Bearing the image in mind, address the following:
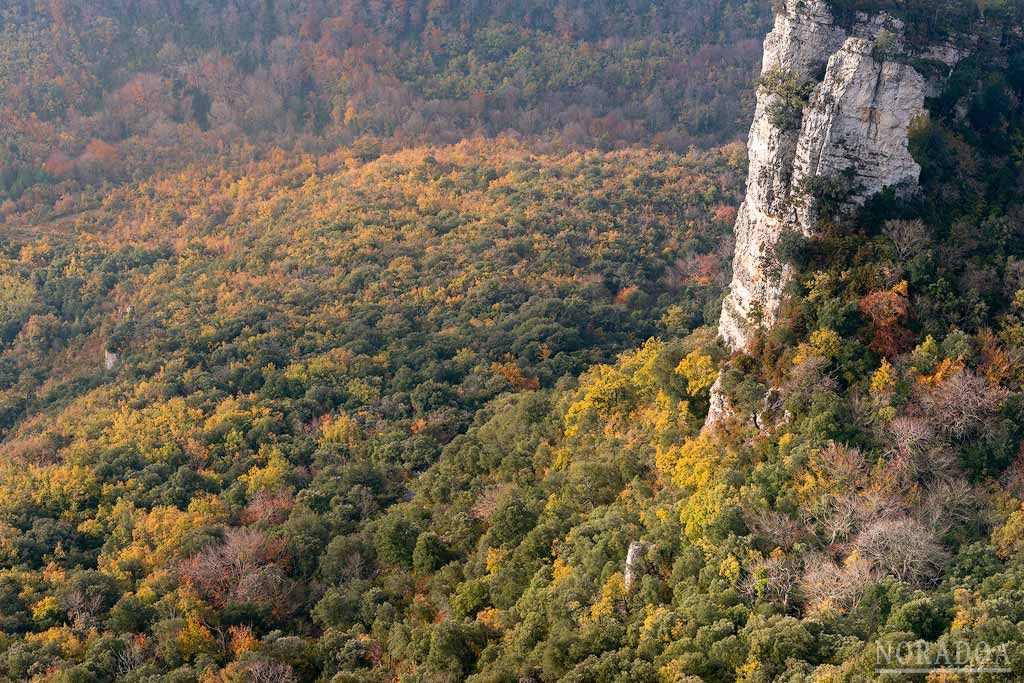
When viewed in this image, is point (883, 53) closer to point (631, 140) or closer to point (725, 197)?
point (725, 197)

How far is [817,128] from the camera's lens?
132ft

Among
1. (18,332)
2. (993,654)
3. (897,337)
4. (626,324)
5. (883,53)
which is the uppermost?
(883,53)

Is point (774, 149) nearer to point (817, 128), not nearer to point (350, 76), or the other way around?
point (817, 128)

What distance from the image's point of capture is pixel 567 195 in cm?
9125

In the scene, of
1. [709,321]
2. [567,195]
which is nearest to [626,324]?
[709,321]

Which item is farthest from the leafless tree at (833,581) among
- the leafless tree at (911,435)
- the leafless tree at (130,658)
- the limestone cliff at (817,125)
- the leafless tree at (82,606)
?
the leafless tree at (82,606)

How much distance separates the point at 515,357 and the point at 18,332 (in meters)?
38.8

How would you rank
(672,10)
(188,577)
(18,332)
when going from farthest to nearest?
(672,10)
(18,332)
(188,577)

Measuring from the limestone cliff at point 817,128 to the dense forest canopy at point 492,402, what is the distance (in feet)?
3.44

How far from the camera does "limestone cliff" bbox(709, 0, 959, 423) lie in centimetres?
3966

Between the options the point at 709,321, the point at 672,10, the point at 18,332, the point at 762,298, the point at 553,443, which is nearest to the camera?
the point at 762,298

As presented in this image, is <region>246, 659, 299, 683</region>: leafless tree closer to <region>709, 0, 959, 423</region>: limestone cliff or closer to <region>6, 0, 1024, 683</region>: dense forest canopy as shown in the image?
<region>6, 0, 1024, 683</region>: dense forest canopy

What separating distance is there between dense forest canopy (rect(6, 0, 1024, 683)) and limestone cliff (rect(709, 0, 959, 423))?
39.0 inches

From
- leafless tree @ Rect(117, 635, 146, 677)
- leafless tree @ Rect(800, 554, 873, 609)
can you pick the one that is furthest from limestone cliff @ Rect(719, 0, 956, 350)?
leafless tree @ Rect(117, 635, 146, 677)
